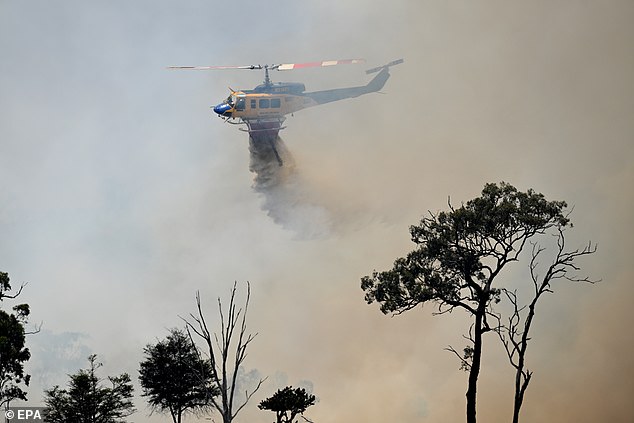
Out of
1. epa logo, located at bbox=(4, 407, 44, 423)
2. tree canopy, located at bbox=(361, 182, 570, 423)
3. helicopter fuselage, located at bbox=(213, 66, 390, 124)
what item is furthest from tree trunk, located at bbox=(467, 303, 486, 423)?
helicopter fuselage, located at bbox=(213, 66, 390, 124)

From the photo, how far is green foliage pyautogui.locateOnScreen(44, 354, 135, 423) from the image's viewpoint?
158ft

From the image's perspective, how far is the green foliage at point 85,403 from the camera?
48.2m

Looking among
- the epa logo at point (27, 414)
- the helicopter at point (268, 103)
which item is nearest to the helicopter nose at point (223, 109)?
the helicopter at point (268, 103)

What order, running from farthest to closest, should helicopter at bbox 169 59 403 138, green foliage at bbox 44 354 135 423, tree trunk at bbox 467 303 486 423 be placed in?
helicopter at bbox 169 59 403 138
green foliage at bbox 44 354 135 423
tree trunk at bbox 467 303 486 423

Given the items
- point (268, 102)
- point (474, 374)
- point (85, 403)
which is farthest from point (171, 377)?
point (268, 102)

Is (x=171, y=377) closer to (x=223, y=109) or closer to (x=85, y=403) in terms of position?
(x=85, y=403)

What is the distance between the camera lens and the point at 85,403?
48.4m

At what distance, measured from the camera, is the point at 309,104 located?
6931 cm

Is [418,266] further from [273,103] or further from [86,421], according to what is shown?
[273,103]

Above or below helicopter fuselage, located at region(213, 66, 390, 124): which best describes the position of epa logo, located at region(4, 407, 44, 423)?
below

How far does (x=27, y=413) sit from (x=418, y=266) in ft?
108

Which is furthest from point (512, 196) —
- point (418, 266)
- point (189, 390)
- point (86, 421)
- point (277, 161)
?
point (277, 161)

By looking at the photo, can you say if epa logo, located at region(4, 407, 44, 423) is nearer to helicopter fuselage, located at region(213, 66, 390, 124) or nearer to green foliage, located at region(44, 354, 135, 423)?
green foliage, located at region(44, 354, 135, 423)

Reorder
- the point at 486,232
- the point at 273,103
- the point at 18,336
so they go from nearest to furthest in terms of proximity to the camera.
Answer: the point at 486,232
the point at 18,336
the point at 273,103
